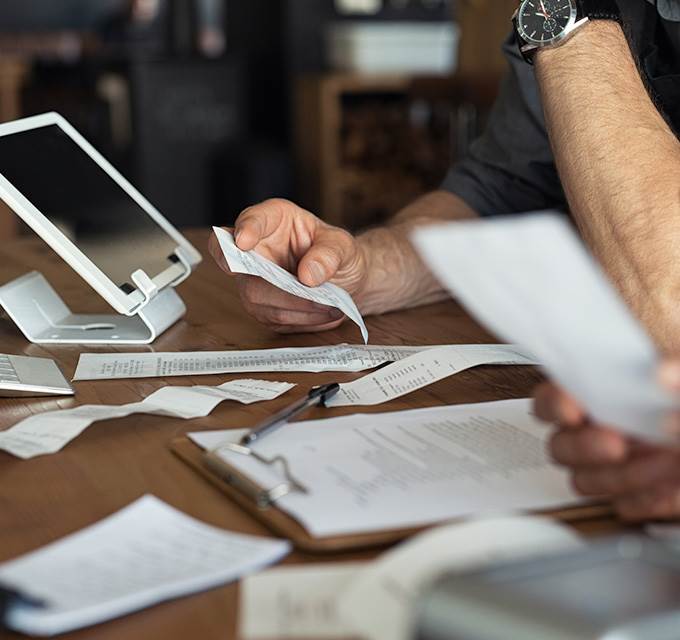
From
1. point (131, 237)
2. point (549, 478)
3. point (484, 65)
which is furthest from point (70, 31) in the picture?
point (549, 478)

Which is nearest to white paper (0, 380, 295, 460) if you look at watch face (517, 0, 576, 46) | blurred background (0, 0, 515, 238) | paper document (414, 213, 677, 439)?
paper document (414, 213, 677, 439)

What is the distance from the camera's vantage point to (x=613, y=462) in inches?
26.7

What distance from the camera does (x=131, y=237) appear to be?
1432 millimetres

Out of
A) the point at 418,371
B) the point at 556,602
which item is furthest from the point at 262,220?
the point at 556,602

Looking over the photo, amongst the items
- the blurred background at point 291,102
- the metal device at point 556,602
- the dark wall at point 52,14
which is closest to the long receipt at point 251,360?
the metal device at point 556,602

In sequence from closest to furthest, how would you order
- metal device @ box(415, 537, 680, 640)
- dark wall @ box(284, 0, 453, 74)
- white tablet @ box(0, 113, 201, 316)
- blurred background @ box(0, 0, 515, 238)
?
metal device @ box(415, 537, 680, 640)
white tablet @ box(0, 113, 201, 316)
blurred background @ box(0, 0, 515, 238)
dark wall @ box(284, 0, 453, 74)

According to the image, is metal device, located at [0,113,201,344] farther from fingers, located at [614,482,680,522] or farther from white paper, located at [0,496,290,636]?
fingers, located at [614,482,680,522]

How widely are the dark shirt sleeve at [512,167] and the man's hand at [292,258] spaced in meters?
0.37

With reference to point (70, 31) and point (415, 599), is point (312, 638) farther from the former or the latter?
point (70, 31)

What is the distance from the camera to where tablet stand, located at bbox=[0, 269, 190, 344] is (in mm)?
1319

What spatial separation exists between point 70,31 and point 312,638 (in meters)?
8.70

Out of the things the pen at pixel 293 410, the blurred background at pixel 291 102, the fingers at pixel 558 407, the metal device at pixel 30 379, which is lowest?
the blurred background at pixel 291 102

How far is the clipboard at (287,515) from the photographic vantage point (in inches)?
27.3

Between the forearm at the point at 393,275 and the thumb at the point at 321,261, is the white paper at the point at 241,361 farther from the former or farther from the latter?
the forearm at the point at 393,275
